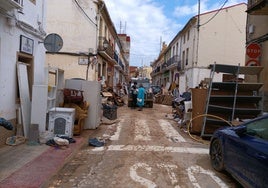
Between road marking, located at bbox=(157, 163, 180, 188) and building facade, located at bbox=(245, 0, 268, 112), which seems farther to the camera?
building facade, located at bbox=(245, 0, 268, 112)

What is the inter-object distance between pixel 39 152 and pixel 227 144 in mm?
4200

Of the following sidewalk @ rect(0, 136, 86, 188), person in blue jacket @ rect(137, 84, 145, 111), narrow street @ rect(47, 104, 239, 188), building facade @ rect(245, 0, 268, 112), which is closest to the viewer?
sidewalk @ rect(0, 136, 86, 188)

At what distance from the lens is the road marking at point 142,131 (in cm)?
1018

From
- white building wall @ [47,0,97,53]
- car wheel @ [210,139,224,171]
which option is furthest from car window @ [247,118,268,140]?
white building wall @ [47,0,97,53]

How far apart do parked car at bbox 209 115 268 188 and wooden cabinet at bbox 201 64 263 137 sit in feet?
12.9

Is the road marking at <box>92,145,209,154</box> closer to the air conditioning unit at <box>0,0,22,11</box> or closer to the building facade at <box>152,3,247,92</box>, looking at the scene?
the air conditioning unit at <box>0,0,22,11</box>

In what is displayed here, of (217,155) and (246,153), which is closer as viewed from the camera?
(246,153)

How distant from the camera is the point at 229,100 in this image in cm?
1057

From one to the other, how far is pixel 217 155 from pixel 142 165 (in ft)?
5.09

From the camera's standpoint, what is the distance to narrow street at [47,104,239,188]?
5710 mm

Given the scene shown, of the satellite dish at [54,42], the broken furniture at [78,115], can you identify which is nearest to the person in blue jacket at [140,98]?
the broken furniture at [78,115]

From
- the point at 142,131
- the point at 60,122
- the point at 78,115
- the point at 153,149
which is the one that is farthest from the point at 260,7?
the point at 60,122

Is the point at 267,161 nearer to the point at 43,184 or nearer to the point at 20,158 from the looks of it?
the point at 43,184

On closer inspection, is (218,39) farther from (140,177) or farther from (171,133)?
(140,177)
